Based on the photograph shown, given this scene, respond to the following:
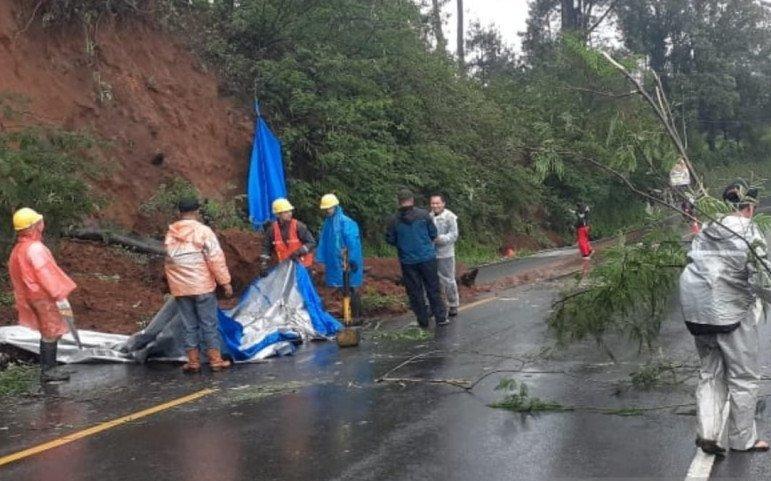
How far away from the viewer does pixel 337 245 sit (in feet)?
38.9

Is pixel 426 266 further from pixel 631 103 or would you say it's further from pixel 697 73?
pixel 697 73

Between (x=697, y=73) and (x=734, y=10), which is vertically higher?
(x=734, y=10)

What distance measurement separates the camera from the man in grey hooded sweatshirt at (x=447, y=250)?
1240 centimetres

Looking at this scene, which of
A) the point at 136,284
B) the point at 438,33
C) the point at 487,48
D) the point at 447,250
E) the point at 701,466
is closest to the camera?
the point at 701,466

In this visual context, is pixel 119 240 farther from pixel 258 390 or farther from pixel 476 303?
pixel 258 390

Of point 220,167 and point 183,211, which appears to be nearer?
point 183,211

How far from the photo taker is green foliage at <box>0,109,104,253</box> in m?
11.5

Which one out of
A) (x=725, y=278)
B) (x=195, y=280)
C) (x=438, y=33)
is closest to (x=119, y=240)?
(x=195, y=280)

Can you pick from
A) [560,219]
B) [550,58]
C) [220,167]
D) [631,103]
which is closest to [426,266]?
[631,103]

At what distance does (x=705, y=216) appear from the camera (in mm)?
6090

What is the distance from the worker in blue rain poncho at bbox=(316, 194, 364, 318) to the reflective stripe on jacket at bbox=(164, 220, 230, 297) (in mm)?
2700

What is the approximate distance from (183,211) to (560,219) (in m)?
25.5

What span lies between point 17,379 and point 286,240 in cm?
374

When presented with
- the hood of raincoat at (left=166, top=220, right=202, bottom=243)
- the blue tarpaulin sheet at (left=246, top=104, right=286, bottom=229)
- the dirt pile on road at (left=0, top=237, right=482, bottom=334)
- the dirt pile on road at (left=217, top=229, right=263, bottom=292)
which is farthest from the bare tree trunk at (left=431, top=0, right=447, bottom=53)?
the hood of raincoat at (left=166, top=220, right=202, bottom=243)
